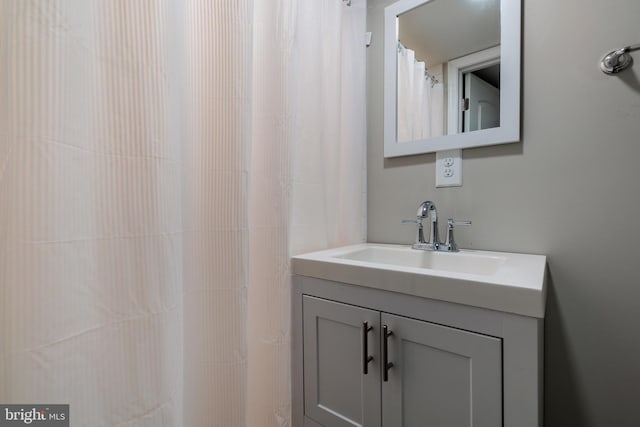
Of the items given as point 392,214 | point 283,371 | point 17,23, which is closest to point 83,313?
point 17,23

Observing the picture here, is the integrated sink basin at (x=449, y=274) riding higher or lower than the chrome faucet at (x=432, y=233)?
lower

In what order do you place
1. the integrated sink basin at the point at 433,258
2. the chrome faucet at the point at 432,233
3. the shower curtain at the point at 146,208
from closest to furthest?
the shower curtain at the point at 146,208 < the integrated sink basin at the point at 433,258 < the chrome faucet at the point at 432,233

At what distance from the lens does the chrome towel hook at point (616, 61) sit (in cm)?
77

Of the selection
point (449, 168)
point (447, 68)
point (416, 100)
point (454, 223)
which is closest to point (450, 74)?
point (447, 68)

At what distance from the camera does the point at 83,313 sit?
482 mm

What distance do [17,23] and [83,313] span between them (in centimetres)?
44

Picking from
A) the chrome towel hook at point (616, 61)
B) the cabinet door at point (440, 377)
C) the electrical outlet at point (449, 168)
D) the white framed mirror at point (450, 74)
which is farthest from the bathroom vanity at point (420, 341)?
the chrome towel hook at point (616, 61)

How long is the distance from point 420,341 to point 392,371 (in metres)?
0.12

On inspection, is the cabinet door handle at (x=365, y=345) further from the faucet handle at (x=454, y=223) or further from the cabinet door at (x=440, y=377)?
the faucet handle at (x=454, y=223)

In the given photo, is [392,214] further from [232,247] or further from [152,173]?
[152,173]

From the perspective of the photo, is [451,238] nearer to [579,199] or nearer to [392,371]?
[579,199]

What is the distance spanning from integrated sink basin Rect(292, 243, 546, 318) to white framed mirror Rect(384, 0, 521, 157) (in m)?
0.41

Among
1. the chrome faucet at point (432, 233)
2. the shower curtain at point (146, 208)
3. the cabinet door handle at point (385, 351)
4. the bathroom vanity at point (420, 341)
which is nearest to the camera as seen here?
the shower curtain at point (146, 208)

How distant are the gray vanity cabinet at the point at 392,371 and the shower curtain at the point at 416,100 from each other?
2.49 feet
